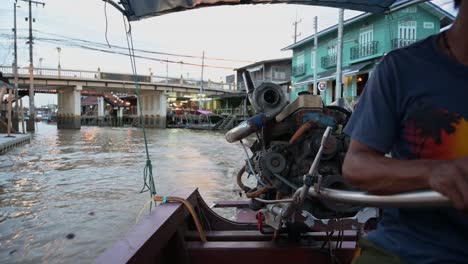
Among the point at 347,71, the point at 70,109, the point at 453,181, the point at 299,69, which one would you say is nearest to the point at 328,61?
the point at 347,71

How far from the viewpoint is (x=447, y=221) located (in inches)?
41.7

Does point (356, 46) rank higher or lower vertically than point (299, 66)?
higher

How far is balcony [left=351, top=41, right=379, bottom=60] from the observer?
22.4 meters

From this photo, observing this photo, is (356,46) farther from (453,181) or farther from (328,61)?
(453,181)

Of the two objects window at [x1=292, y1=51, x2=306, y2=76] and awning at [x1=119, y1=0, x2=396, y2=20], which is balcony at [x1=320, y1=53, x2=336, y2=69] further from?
awning at [x1=119, y1=0, x2=396, y2=20]

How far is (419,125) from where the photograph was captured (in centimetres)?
111

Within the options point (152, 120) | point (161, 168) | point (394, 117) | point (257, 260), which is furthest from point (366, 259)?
point (152, 120)

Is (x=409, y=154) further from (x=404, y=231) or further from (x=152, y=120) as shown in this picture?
(x=152, y=120)

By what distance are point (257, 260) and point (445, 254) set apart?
1.57 metres

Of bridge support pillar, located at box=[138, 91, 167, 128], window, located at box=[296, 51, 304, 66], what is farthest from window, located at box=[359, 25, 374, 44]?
bridge support pillar, located at box=[138, 91, 167, 128]

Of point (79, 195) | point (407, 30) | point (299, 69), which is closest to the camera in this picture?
point (79, 195)

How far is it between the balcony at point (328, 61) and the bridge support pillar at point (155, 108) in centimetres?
2435

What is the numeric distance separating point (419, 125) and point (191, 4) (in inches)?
107

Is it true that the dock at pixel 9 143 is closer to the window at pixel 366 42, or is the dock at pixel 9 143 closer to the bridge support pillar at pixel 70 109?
the window at pixel 366 42
